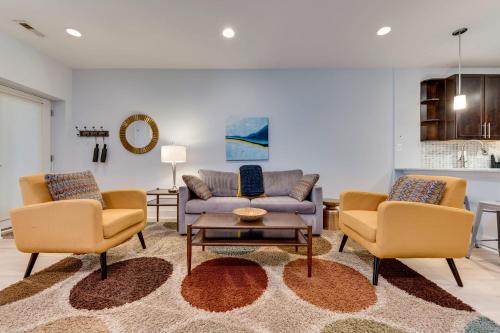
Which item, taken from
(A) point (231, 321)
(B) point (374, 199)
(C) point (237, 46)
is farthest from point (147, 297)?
(C) point (237, 46)

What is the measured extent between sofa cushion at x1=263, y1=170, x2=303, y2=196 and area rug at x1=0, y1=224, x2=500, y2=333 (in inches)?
49.6

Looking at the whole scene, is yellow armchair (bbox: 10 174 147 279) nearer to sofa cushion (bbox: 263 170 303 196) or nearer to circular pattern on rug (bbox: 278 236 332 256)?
circular pattern on rug (bbox: 278 236 332 256)

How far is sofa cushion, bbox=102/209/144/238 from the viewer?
A: 179 cm

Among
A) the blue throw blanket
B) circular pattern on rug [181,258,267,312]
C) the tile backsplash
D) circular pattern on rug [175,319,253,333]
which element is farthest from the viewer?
the tile backsplash

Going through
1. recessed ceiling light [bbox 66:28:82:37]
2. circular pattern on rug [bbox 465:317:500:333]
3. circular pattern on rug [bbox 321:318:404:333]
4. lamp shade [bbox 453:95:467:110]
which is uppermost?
recessed ceiling light [bbox 66:28:82:37]

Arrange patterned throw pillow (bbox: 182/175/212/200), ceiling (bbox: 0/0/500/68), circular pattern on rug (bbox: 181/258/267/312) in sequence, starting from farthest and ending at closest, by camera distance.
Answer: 1. patterned throw pillow (bbox: 182/175/212/200)
2. ceiling (bbox: 0/0/500/68)
3. circular pattern on rug (bbox: 181/258/267/312)

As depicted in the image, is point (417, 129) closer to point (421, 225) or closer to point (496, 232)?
point (496, 232)

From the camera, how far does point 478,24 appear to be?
2463mm

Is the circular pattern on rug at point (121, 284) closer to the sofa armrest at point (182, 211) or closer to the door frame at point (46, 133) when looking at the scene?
the sofa armrest at point (182, 211)

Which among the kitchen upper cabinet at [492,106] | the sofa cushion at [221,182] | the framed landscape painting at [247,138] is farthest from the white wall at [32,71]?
the kitchen upper cabinet at [492,106]

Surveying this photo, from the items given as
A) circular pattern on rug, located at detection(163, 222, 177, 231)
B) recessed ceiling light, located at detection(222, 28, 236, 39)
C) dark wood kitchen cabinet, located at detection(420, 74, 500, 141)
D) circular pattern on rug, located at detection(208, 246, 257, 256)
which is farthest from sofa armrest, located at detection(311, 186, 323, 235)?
dark wood kitchen cabinet, located at detection(420, 74, 500, 141)

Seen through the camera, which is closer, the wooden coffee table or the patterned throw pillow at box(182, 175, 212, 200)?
the wooden coffee table

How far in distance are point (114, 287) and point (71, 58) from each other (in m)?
3.43

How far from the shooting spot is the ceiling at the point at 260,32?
2201mm
